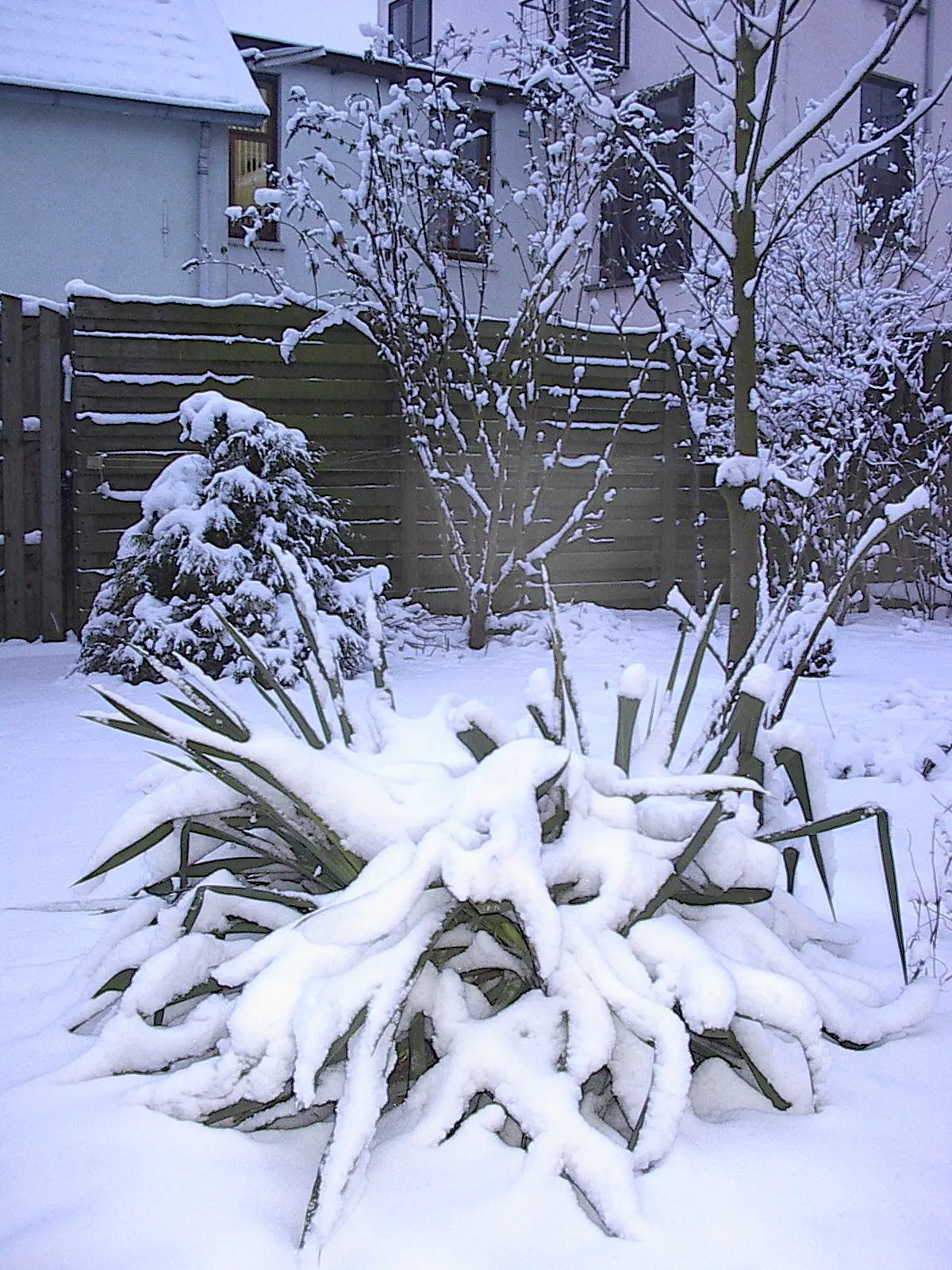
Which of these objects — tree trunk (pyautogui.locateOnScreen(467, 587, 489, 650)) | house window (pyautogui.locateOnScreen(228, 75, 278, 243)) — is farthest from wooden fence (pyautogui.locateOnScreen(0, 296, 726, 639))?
house window (pyautogui.locateOnScreen(228, 75, 278, 243))

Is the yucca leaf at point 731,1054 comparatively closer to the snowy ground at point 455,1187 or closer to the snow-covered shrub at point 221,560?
the snowy ground at point 455,1187

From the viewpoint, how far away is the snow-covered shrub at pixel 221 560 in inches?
192

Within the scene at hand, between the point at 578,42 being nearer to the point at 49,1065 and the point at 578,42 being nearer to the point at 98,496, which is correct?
the point at 98,496

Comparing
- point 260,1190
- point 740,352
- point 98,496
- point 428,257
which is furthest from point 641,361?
point 260,1190

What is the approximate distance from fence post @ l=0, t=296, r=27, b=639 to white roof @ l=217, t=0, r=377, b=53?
22.7ft

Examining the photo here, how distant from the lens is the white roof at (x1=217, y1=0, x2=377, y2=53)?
12.1 meters

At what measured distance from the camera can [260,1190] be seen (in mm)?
1295

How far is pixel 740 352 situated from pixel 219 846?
5.98 feet

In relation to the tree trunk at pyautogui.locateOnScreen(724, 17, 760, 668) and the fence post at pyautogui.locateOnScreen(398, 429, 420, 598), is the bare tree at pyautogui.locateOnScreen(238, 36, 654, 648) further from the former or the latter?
the tree trunk at pyautogui.locateOnScreen(724, 17, 760, 668)

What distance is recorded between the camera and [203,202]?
35.0ft

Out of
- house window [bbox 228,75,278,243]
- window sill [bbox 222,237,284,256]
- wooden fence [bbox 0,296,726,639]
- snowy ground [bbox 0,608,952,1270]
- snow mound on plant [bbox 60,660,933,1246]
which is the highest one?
house window [bbox 228,75,278,243]

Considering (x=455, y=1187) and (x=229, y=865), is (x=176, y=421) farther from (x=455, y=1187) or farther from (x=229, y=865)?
(x=455, y=1187)

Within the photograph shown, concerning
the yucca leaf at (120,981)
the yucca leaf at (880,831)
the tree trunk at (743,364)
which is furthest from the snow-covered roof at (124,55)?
the yucca leaf at (880,831)

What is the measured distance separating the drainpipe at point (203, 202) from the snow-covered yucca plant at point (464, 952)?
31.8ft
